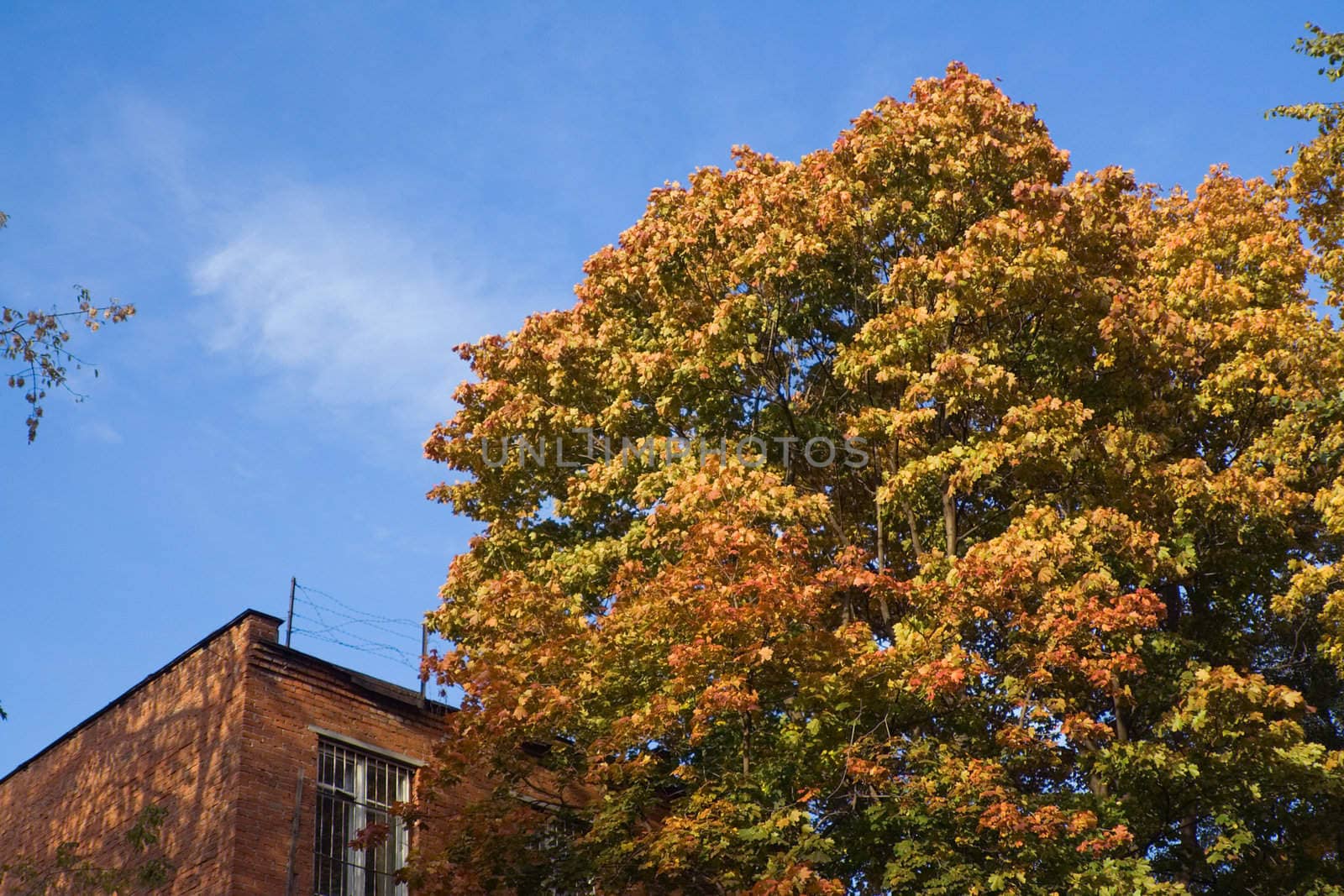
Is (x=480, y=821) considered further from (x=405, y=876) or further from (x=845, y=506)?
(x=845, y=506)

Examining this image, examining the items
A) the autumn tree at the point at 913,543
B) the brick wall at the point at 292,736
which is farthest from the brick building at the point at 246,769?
the autumn tree at the point at 913,543

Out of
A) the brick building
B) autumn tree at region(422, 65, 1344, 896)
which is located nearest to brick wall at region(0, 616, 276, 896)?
the brick building

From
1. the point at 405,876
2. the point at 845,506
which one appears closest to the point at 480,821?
the point at 405,876

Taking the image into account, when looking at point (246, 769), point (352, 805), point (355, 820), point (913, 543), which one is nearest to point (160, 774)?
point (246, 769)

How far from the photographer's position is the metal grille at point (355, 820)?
20.3m

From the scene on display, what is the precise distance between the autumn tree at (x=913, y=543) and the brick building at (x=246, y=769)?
1634mm

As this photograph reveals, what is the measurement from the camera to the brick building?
64.7 ft

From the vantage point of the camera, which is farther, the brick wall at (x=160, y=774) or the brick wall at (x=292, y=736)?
the brick wall at (x=160, y=774)

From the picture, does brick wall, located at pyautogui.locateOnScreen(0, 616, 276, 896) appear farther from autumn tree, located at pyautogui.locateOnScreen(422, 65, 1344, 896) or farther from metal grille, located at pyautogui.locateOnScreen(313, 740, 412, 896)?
autumn tree, located at pyautogui.locateOnScreen(422, 65, 1344, 896)

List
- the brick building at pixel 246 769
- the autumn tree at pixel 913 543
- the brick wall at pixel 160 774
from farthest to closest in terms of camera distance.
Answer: the brick wall at pixel 160 774
the brick building at pixel 246 769
the autumn tree at pixel 913 543

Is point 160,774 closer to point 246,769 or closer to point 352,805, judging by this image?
point 246,769

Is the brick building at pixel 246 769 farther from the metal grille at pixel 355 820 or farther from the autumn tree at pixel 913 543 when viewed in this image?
the autumn tree at pixel 913 543

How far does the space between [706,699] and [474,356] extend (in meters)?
10.8

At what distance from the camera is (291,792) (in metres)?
20.3
